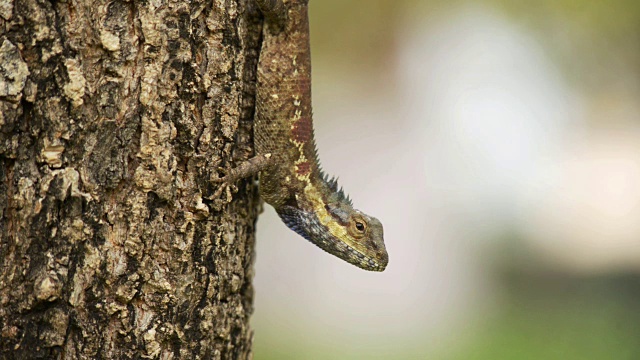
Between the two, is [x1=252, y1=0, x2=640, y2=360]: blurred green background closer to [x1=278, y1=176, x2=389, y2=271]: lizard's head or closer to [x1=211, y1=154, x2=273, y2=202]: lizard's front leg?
[x1=278, y1=176, x2=389, y2=271]: lizard's head

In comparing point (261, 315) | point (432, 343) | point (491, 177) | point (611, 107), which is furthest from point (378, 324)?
point (611, 107)

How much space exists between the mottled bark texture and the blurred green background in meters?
6.28

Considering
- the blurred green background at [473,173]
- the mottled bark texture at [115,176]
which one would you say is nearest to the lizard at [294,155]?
the mottled bark texture at [115,176]

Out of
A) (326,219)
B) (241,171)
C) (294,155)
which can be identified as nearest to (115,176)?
(241,171)

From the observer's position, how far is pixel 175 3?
3092 millimetres

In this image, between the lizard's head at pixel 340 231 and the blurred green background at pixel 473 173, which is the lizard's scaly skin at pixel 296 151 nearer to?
the lizard's head at pixel 340 231

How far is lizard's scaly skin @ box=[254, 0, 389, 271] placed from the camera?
3740 mm

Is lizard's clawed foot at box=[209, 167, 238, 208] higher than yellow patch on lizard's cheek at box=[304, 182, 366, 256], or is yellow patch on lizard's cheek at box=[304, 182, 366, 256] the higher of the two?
yellow patch on lizard's cheek at box=[304, 182, 366, 256]

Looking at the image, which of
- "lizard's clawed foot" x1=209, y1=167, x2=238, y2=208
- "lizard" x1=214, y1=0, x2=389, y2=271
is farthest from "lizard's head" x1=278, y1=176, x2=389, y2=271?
"lizard's clawed foot" x1=209, y1=167, x2=238, y2=208

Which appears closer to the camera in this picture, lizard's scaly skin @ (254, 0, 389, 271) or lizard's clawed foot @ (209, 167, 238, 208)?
lizard's clawed foot @ (209, 167, 238, 208)

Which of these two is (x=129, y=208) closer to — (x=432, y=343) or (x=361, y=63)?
(x=432, y=343)

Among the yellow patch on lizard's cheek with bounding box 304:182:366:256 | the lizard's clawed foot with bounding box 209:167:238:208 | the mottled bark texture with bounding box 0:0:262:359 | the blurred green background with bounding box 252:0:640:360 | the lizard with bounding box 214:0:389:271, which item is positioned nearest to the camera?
the mottled bark texture with bounding box 0:0:262:359

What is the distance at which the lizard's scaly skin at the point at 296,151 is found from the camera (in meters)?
3.74

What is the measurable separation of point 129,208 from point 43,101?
56 centimetres
